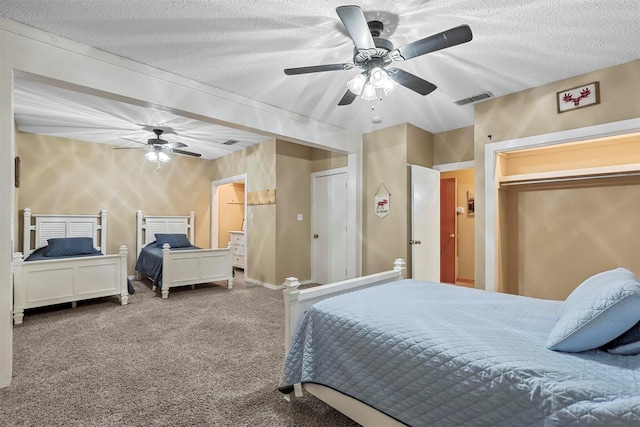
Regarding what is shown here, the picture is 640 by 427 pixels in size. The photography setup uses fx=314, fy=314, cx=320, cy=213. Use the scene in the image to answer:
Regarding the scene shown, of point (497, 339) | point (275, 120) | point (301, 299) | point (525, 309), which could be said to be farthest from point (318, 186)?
point (497, 339)

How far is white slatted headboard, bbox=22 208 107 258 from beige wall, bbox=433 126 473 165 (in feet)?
19.1

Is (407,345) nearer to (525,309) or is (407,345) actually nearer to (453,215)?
(525,309)

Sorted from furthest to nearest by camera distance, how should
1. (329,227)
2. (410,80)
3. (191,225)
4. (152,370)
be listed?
(191,225) < (329,227) < (152,370) < (410,80)

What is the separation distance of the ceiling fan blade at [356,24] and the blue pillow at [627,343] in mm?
1907

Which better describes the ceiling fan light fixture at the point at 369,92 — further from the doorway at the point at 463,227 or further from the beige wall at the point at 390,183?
the doorway at the point at 463,227

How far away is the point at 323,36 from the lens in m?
2.40

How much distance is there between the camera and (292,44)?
250cm

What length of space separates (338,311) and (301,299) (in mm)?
328

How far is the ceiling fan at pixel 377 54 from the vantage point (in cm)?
177

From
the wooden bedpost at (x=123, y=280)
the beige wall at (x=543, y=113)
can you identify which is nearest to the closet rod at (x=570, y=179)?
the beige wall at (x=543, y=113)

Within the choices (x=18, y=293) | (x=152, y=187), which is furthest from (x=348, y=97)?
(x=152, y=187)

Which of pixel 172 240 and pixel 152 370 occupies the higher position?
pixel 172 240

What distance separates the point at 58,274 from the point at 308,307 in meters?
3.62

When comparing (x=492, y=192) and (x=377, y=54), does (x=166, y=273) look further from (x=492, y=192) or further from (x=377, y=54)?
(x=492, y=192)
